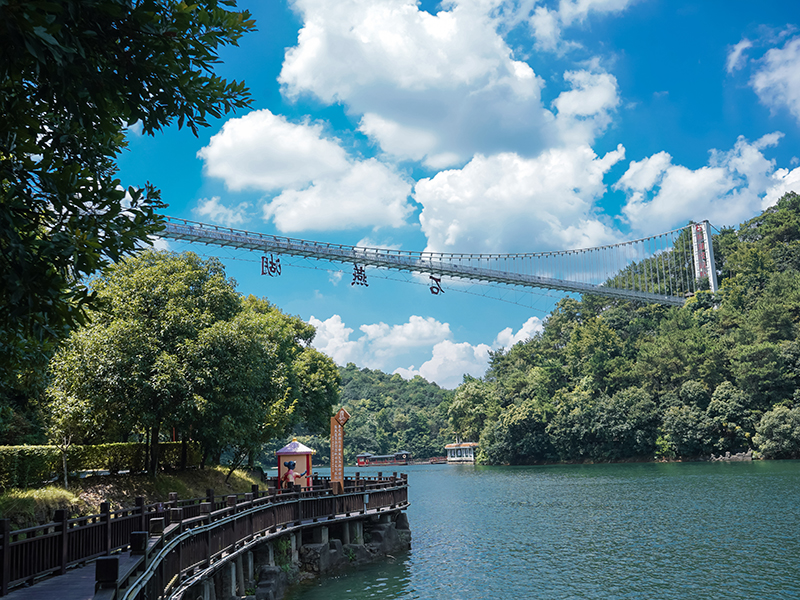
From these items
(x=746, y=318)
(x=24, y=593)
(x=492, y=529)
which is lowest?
(x=492, y=529)

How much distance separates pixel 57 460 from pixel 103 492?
162 cm

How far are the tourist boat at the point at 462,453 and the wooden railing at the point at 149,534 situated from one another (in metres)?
75.2

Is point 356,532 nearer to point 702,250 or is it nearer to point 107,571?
point 107,571

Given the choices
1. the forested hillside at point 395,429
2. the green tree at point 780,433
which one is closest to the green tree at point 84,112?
the green tree at point 780,433

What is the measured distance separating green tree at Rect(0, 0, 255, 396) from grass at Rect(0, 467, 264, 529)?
950cm

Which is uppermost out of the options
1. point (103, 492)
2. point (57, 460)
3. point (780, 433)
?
point (57, 460)

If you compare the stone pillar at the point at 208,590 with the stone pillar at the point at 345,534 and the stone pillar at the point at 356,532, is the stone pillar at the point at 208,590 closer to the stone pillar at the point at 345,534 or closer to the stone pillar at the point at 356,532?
the stone pillar at the point at 345,534

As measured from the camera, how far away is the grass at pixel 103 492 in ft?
A: 46.6

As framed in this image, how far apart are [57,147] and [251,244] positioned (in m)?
32.5

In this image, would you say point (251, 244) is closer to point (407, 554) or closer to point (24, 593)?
point (407, 554)

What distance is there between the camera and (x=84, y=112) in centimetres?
523

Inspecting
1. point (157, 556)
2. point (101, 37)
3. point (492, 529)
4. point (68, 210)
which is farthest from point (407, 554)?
point (101, 37)

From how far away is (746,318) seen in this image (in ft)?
203

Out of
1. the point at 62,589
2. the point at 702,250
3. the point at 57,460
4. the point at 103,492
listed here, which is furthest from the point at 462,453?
the point at 62,589
